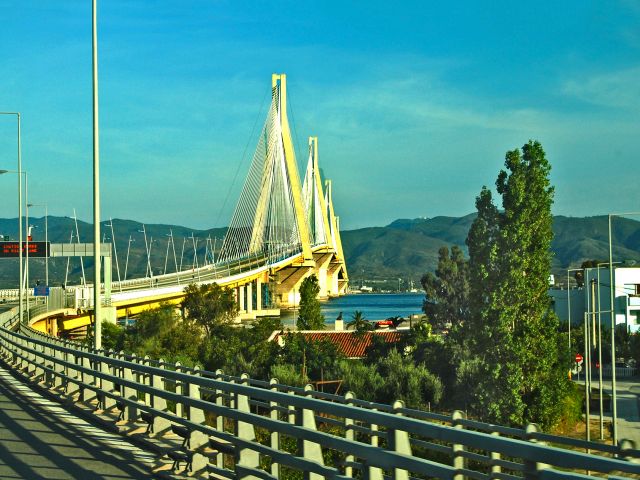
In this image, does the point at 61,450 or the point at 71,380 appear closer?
the point at 61,450

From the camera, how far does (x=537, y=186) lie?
44906 millimetres

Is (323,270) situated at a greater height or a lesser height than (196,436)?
greater

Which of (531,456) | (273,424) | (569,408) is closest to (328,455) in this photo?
(273,424)

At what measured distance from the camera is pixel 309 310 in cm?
10112

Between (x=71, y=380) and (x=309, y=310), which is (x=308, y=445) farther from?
(x=309, y=310)

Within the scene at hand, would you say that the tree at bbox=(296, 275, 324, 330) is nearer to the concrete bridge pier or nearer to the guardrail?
the concrete bridge pier

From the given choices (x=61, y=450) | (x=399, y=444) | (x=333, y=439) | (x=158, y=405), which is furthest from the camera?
(x=158, y=405)

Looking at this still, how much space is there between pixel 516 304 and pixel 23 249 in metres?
39.2

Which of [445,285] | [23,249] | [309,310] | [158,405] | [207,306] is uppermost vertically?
[23,249]

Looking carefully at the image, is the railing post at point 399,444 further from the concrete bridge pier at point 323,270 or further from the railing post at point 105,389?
the concrete bridge pier at point 323,270

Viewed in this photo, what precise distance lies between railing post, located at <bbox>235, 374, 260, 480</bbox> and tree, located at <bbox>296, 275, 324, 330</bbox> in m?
85.9

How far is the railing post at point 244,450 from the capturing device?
8.88 meters

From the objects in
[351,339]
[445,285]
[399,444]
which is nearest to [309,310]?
[445,285]

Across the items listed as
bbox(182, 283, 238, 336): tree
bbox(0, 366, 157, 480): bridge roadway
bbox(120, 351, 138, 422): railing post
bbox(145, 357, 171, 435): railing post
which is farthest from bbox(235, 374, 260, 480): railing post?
bbox(182, 283, 238, 336): tree
